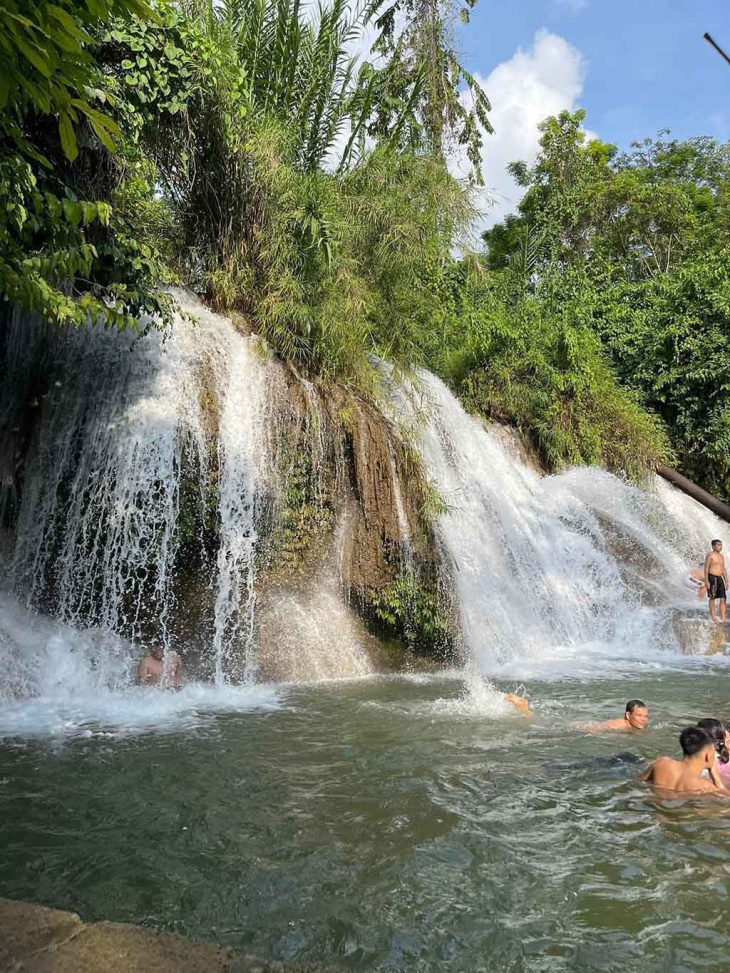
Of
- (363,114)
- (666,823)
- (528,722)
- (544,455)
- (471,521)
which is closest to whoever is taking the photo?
(666,823)

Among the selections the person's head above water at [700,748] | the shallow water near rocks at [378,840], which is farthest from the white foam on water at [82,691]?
the person's head above water at [700,748]

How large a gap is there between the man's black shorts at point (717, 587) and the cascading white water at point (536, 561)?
37 centimetres

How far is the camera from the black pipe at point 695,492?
16641 mm

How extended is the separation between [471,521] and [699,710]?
4.43 m

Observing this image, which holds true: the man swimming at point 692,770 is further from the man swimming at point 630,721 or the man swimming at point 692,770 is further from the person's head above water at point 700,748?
the man swimming at point 630,721

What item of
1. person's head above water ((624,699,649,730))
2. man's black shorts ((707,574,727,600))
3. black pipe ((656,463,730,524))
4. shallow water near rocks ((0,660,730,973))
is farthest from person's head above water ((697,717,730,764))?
black pipe ((656,463,730,524))

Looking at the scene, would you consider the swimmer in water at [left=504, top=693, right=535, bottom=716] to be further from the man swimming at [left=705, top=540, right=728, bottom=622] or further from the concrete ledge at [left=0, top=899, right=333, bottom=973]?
the man swimming at [left=705, top=540, right=728, bottom=622]

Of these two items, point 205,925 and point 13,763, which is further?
point 13,763

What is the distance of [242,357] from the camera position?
1059 cm

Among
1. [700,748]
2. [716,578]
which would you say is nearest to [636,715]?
[700,748]

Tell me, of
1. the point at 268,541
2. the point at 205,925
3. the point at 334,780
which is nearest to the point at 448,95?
the point at 268,541

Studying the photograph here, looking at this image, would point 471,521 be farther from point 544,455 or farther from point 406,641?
point 544,455

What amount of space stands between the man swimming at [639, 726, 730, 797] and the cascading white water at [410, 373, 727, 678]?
4.05 m

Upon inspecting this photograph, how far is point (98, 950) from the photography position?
2.62 m
